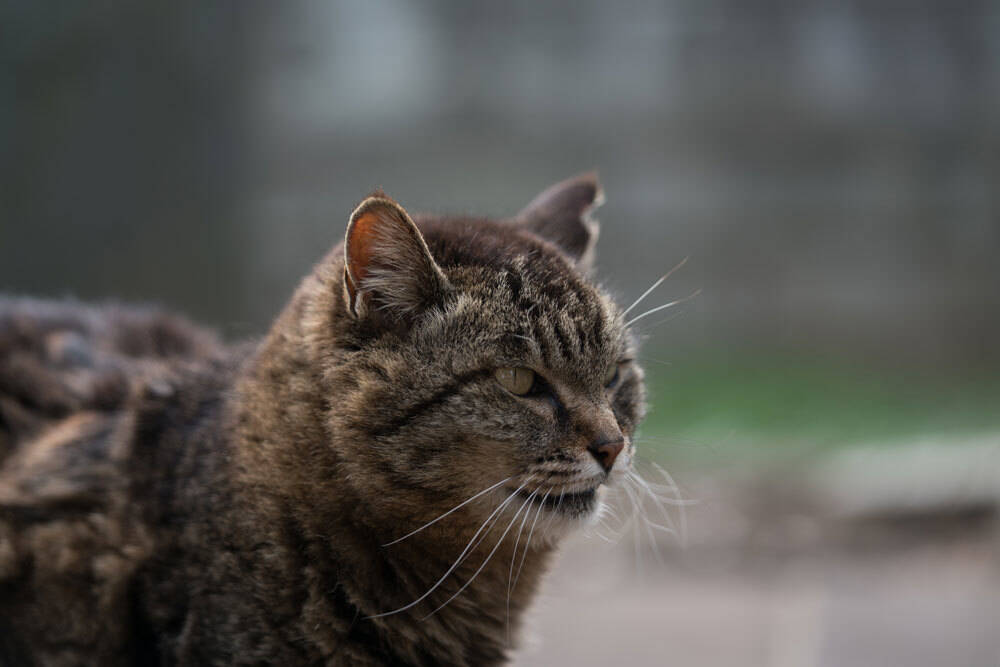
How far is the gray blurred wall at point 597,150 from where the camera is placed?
300 inches

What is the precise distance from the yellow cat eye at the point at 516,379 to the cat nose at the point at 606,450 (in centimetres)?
19

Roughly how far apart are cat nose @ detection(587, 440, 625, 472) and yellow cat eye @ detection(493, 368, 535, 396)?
193 mm

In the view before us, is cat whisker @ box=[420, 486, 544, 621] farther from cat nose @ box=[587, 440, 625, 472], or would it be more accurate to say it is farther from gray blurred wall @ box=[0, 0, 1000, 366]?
gray blurred wall @ box=[0, 0, 1000, 366]

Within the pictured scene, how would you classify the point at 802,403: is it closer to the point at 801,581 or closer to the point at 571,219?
the point at 801,581

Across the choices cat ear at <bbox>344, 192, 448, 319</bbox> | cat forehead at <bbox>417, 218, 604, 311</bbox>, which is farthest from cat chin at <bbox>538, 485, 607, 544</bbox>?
cat ear at <bbox>344, 192, 448, 319</bbox>

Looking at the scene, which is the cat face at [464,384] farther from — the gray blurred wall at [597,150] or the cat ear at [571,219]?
the gray blurred wall at [597,150]

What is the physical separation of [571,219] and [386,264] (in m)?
0.74

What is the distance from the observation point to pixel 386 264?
2.23 m

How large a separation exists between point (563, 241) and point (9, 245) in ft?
19.5

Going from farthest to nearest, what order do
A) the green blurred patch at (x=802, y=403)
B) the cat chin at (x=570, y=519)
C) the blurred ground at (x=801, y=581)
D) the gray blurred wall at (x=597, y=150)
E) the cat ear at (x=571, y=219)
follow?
1. the gray blurred wall at (x=597, y=150)
2. the green blurred patch at (x=802, y=403)
3. the blurred ground at (x=801, y=581)
4. the cat ear at (x=571, y=219)
5. the cat chin at (x=570, y=519)

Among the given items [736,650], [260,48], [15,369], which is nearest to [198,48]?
[260,48]

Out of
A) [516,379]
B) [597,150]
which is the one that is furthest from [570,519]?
[597,150]

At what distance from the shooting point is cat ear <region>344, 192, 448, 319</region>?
2145 millimetres

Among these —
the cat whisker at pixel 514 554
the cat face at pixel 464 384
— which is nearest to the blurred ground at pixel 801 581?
the cat whisker at pixel 514 554
